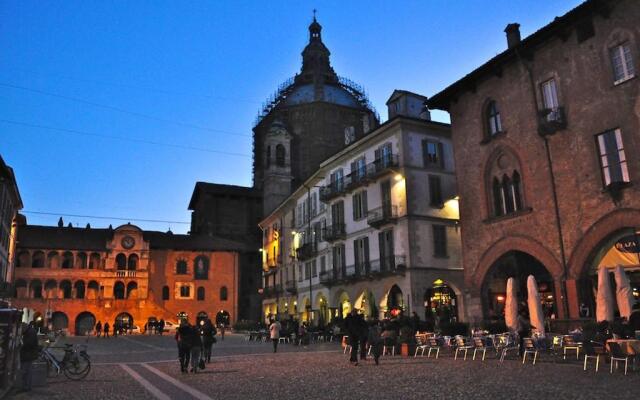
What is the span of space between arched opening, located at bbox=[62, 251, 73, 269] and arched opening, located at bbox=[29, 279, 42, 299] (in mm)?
3050

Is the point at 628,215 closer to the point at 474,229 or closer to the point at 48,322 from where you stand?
the point at 474,229

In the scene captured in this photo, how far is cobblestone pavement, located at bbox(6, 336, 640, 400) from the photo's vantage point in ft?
34.8

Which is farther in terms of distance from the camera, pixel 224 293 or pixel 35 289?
pixel 224 293

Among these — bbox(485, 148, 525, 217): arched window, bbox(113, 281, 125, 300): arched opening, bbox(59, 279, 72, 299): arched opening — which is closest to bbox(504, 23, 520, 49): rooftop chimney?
bbox(485, 148, 525, 217): arched window

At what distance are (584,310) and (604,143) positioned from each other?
613 centimetres

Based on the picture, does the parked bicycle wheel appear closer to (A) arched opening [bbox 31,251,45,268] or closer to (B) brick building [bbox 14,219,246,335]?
(B) brick building [bbox 14,219,246,335]

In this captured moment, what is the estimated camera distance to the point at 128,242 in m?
62.8

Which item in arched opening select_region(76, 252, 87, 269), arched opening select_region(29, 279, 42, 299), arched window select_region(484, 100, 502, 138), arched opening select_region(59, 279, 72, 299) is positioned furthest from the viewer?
arched opening select_region(76, 252, 87, 269)

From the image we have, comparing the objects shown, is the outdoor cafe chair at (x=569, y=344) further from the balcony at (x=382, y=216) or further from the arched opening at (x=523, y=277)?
the balcony at (x=382, y=216)

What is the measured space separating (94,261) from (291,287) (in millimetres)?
25993

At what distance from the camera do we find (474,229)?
976 inches

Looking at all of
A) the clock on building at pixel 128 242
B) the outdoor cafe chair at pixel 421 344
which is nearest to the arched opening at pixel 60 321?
the clock on building at pixel 128 242

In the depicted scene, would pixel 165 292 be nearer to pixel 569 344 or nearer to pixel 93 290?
pixel 93 290

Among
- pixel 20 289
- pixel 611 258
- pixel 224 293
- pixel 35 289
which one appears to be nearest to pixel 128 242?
pixel 35 289
